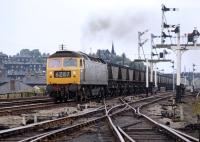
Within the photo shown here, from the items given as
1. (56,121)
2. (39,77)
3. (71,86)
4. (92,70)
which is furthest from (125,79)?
(39,77)

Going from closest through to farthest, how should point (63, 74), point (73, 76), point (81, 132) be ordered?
1. point (81, 132)
2. point (73, 76)
3. point (63, 74)

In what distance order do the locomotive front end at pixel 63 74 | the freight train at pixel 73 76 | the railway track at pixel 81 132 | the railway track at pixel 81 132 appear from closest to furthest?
the railway track at pixel 81 132
the railway track at pixel 81 132
the locomotive front end at pixel 63 74
the freight train at pixel 73 76

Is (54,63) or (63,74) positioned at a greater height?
(54,63)

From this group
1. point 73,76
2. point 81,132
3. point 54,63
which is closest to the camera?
point 81,132

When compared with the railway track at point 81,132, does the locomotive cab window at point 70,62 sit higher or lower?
higher

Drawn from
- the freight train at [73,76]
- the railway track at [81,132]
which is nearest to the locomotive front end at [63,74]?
the freight train at [73,76]

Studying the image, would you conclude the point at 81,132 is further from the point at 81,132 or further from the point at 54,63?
the point at 54,63

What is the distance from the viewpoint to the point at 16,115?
2156 centimetres

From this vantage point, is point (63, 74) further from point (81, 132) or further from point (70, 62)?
point (81, 132)

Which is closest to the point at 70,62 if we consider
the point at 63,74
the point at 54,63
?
the point at 63,74

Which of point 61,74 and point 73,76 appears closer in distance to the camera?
point 73,76

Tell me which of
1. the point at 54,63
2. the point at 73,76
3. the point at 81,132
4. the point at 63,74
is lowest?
the point at 81,132

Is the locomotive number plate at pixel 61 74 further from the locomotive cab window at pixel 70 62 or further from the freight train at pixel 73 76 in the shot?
the locomotive cab window at pixel 70 62

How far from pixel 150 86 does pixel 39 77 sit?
195 feet
